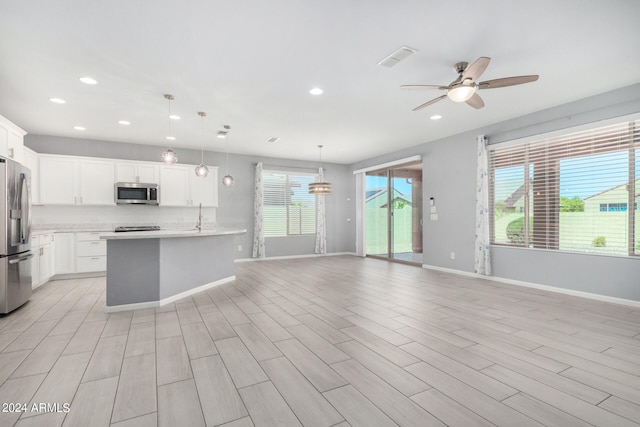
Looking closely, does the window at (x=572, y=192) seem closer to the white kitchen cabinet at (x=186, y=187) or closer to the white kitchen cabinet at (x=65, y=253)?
the white kitchen cabinet at (x=186, y=187)

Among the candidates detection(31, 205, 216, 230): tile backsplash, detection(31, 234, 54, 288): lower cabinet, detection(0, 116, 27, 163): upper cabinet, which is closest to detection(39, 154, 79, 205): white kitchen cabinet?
detection(31, 205, 216, 230): tile backsplash

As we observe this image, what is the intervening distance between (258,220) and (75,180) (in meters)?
3.83

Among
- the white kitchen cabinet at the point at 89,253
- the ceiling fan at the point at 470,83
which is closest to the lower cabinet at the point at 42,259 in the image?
the white kitchen cabinet at the point at 89,253

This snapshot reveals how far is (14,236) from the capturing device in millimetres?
3705

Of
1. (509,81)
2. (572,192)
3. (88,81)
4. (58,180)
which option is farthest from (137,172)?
(572,192)

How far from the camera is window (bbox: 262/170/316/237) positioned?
26.9 feet

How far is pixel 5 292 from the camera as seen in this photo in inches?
137

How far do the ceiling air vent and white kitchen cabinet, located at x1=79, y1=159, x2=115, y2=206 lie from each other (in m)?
5.82

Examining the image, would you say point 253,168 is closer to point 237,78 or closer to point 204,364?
point 237,78

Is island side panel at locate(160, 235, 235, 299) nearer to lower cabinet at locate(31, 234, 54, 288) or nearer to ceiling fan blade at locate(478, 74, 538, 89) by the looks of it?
lower cabinet at locate(31, 234, 54, 288)

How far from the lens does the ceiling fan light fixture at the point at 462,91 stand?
3082 millimetres

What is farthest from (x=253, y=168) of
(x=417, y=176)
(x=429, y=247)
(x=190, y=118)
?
(x=429, y=247)

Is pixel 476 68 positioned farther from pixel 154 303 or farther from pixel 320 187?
pixel 154 303

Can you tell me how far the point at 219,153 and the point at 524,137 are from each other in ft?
21.4
